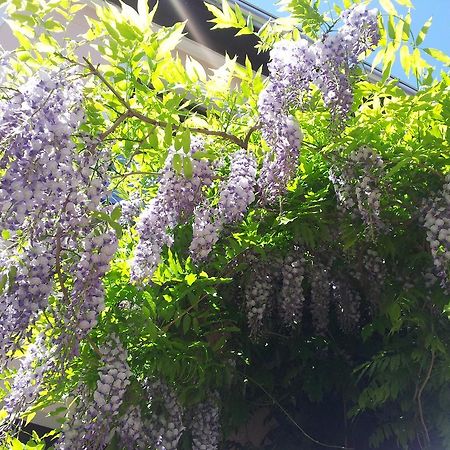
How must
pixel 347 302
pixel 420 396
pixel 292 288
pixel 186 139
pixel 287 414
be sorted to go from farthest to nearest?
pixel 287 414 < pixel 347 302 < pixel 292 288 < pixel 420 396 < pixel 186 139

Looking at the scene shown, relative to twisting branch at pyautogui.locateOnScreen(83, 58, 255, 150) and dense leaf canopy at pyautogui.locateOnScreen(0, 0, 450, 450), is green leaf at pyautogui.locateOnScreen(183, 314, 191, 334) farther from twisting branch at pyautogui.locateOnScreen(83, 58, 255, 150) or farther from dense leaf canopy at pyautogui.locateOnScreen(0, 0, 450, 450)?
twisting branch at pyautogui.locateOnScreen(83, 58, 255, 150)

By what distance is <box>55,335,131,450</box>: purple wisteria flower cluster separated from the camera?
2520 mm

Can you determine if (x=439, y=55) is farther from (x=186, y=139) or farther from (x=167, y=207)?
(x=167, y=207)

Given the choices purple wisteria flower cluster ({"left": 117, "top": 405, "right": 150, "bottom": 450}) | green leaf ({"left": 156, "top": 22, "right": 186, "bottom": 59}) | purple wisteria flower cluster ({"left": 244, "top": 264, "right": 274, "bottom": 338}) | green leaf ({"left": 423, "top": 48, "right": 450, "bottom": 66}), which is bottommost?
purple wisteria flower cluster ({"left": 117, "top": 405, "right": 150, "bottom": 450})

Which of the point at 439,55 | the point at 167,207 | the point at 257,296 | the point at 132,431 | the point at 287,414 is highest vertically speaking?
the point at 439,55

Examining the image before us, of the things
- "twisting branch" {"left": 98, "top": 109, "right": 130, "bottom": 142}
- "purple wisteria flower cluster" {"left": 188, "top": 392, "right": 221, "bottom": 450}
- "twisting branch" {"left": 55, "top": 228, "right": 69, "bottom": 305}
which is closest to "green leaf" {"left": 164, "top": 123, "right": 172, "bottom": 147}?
"twisting branch" {"left": 98, "top": 109, "right": 130, "bottom": 142}

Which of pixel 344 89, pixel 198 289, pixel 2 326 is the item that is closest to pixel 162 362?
pixel 198 289

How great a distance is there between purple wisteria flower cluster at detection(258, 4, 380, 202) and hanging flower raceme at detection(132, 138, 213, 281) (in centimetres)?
28

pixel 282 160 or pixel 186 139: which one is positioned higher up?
pixel 282 160

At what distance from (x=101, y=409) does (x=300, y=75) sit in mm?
1406

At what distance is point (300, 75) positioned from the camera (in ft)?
8.48

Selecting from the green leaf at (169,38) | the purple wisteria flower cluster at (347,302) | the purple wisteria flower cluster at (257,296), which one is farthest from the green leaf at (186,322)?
the green leaf at (169,38)

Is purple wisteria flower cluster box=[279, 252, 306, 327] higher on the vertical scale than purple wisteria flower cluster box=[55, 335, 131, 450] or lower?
higher

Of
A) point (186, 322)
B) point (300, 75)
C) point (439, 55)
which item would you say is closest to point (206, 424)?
point (186, 322)
